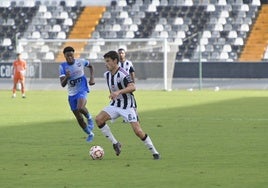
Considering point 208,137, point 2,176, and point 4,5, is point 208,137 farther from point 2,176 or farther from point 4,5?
point 4,5

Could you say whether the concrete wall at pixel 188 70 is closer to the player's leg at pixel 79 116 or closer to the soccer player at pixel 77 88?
the soccer player at pixel 77 88

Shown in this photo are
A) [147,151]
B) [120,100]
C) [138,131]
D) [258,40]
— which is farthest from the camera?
[258,40]

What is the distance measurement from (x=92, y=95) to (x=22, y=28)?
53.4 feet

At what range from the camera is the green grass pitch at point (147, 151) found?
13797mm

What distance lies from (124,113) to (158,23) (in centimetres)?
4114

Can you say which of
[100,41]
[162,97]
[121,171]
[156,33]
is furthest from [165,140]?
[156,33]

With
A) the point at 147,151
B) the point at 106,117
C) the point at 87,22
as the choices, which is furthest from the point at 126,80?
the point at 87,22

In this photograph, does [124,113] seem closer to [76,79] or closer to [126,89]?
[126,89]

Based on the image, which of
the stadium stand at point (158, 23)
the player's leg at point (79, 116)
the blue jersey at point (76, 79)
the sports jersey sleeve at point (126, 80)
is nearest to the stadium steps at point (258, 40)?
the stadium stand at point (158, 23)

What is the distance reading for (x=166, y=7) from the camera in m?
58.7

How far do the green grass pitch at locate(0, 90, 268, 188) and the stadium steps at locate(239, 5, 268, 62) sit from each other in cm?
1828

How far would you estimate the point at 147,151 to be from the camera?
18125mm

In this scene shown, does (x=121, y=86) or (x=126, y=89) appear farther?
(x=121, y=86)

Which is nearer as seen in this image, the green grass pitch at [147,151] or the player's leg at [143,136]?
the green grass pitch at [147,151]
